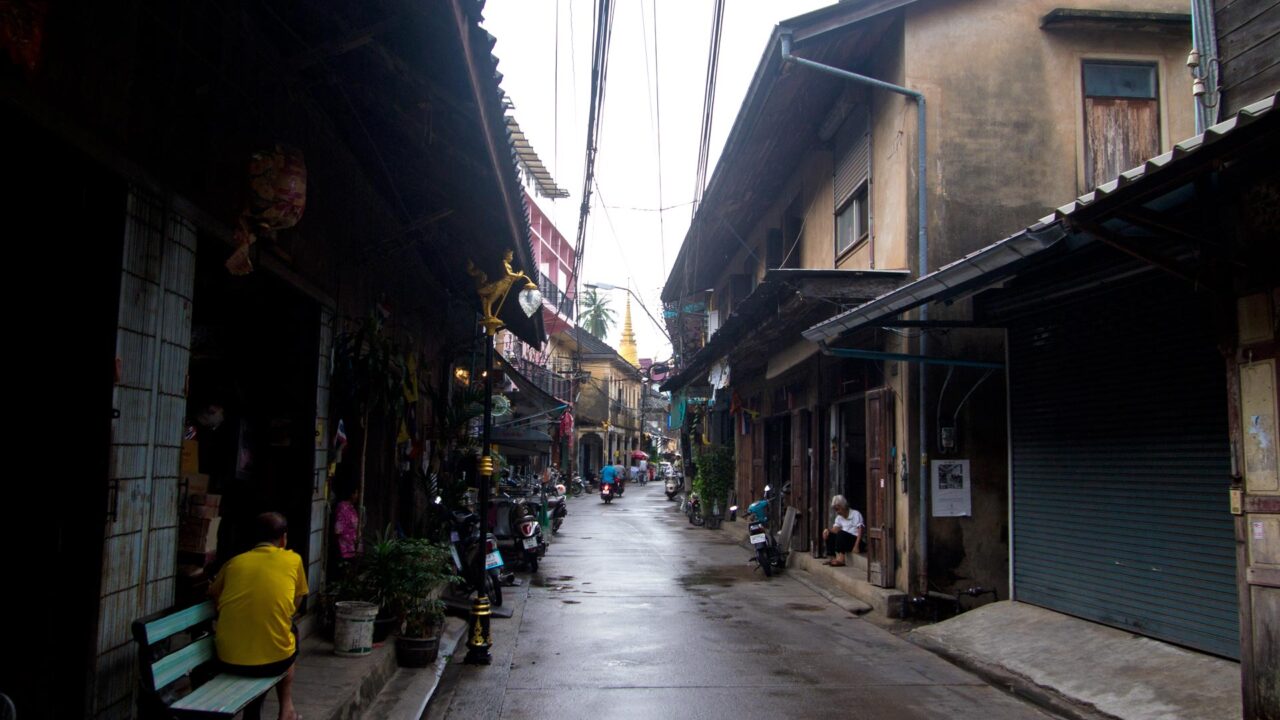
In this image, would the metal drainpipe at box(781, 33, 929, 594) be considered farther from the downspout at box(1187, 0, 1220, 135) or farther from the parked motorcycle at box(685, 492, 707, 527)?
the parked motorcycle at box(685, 492, 707, 527)

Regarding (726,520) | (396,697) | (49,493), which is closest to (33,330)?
(49,493)

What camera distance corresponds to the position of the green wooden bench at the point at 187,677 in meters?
4.04

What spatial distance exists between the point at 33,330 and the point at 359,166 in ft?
13.6

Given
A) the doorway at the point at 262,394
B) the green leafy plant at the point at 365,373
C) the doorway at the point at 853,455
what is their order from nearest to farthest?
the doorway at the point at 262,394 → the green leafy plant at the point at 365,373 → the doorway at the point at 853,455

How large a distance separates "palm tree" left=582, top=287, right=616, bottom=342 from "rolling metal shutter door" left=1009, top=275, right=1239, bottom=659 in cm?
6060

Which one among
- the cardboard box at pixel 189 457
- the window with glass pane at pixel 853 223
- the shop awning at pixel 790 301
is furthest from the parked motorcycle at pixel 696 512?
the cardboard box at pixel 189 457

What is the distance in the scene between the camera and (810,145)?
1488cm

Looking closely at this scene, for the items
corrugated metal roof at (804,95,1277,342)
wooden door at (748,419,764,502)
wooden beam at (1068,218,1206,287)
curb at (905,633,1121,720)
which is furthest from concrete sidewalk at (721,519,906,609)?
wooden beam at (1068,218,1206,287)

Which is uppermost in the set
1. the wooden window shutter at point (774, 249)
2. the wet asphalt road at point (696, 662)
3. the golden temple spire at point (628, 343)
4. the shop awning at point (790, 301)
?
the golden temple spire at point (628, 343)

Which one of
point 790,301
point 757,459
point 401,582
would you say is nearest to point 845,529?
point 790,301

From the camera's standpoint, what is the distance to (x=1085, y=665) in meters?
7.30

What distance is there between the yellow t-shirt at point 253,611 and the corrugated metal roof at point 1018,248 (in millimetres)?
5196

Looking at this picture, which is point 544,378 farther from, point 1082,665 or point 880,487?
point 1082,665

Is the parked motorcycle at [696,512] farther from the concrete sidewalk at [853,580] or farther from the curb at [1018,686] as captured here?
the curb at [1018,686]
